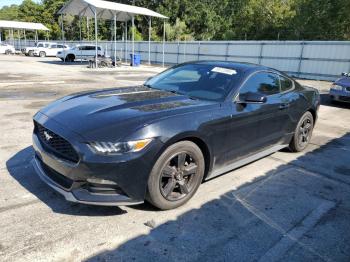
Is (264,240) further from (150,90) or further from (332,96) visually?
(332,96)

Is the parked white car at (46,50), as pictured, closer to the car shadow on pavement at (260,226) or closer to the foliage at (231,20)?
the foliage at (231,20)

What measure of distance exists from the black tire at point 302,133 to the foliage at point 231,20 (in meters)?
31.8

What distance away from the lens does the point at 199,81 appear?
4.51 metres

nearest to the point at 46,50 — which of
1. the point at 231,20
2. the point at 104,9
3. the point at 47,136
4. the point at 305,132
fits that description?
the point at 104,9

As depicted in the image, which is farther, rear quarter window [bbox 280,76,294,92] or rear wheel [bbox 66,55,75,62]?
rear wheel [bbox 66,55,75,62]

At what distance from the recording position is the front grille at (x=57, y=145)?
3103mm

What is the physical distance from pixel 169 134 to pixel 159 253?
112cm

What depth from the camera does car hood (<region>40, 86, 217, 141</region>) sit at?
3133 mm

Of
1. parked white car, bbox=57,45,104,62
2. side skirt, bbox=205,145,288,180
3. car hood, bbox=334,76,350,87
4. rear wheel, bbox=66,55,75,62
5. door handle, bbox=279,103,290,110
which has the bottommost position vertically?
rear wheel, bbox=66,55,75,62

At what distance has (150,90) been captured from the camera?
461 cm

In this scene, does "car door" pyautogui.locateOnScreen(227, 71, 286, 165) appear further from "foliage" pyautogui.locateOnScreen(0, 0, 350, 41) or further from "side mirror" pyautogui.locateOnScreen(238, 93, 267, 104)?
"foliage" pyautogui.locateOnScreen(0, 0, 350, 41)

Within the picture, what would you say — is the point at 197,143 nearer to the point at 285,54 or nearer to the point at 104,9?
the point at 285,54

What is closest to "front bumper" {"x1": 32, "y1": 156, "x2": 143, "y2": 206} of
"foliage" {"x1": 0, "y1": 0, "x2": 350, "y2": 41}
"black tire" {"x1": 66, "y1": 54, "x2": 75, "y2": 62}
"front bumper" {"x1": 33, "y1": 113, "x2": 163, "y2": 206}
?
"front bumper" {"x1": 33, "y1": 113, "x2": 163, "y2": 206}

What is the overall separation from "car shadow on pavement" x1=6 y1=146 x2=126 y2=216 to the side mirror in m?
2.01
